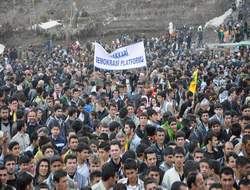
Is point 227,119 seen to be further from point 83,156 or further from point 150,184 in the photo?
point 150,184

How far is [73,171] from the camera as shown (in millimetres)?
7859

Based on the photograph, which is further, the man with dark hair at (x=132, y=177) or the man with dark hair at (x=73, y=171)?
the man with dark hair at (x=73, y=171)

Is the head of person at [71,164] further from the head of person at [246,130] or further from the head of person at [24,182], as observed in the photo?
the head of person at [246,130]

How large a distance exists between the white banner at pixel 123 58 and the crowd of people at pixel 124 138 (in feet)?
1.58

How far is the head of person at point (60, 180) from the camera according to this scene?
23.1ft

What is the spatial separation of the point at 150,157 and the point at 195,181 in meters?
1.03

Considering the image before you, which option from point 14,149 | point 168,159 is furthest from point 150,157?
point 14,149

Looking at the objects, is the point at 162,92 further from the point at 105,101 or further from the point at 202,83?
the point at 202,83

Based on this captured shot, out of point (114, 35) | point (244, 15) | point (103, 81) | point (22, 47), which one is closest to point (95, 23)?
point (114, 35)

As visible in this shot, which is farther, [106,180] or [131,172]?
[131,172]

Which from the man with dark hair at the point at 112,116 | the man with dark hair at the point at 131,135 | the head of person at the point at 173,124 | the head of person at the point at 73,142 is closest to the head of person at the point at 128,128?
the man with dark hair at the point at 131,135

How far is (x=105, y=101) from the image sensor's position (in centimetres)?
1280

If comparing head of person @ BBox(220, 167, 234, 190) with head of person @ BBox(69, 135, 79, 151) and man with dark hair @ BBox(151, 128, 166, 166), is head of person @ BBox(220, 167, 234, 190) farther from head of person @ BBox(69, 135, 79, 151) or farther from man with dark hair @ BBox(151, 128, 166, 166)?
head of person @ BBox(69, 135, 79, 151)

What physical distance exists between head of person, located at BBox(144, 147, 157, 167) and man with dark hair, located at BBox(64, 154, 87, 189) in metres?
0.83
